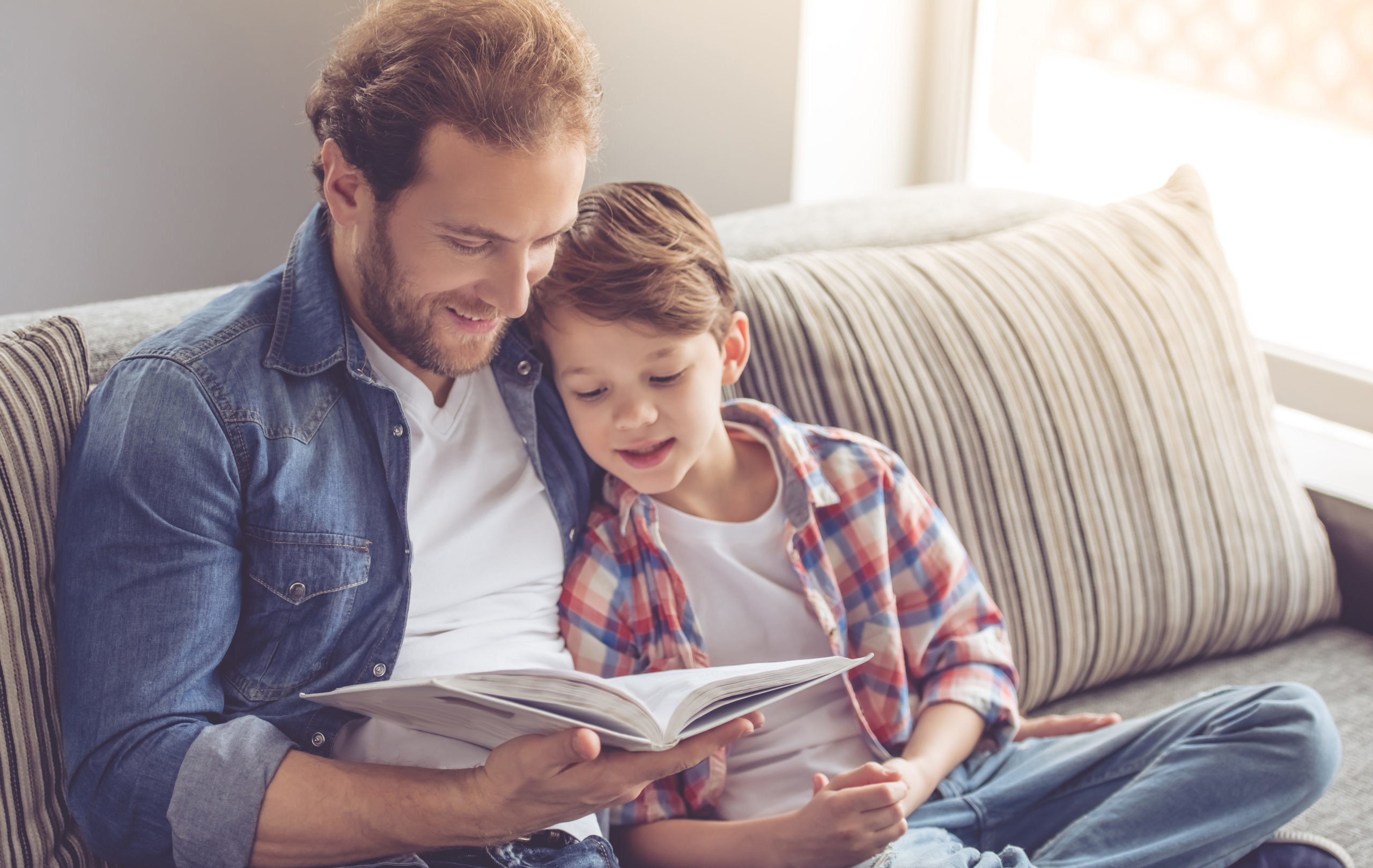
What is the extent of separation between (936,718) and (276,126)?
4.61 ft

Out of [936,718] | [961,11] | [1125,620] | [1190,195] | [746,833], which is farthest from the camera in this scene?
[961,11]

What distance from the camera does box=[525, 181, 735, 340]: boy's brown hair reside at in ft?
3.87

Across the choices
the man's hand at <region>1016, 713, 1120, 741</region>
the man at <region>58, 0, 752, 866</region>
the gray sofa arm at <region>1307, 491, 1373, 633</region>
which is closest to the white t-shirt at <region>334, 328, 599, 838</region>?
the man at <region>58, 0, 752, 866</region>

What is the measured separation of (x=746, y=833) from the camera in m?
1.15

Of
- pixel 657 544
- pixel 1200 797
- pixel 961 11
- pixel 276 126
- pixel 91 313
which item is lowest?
pixel 1200 797

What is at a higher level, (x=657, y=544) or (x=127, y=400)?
(x=127, y=400)

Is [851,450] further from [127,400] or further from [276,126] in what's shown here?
[276,126]

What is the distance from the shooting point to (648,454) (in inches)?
49.0

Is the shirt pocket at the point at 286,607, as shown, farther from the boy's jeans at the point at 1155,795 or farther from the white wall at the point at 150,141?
the white wall at the point at 150,141

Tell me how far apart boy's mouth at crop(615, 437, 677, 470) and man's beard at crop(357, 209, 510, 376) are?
185 millimetres

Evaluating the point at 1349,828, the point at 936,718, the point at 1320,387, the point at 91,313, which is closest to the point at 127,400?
the point at 91,313

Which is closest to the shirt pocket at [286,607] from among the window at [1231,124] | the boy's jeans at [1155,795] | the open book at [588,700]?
the open book at [588,700]

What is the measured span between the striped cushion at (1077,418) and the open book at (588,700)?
25.1 inches

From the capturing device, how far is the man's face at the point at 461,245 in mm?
1067
